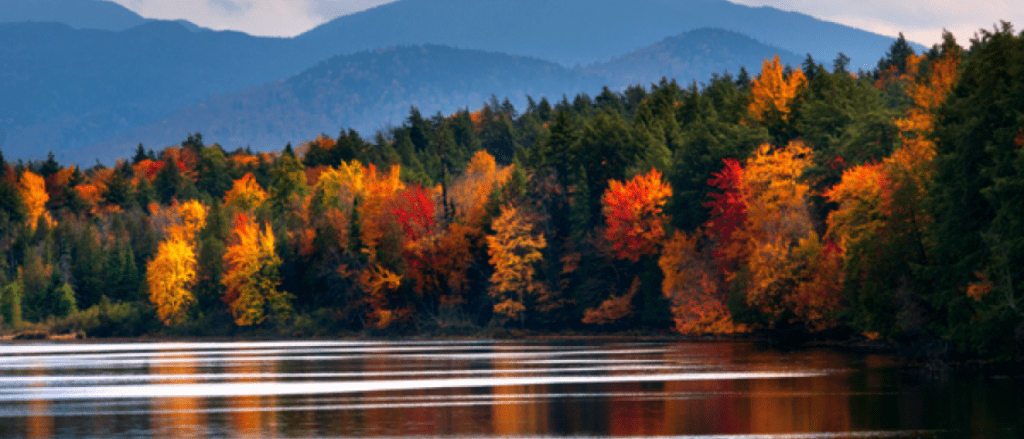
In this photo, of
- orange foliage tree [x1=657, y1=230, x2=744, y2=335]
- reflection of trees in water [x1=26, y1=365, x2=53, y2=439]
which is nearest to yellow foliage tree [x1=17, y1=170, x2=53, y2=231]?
orange foliage tree [x1=657, y1=230, x2=744, y2=335]

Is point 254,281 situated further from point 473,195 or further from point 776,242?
point 776,242

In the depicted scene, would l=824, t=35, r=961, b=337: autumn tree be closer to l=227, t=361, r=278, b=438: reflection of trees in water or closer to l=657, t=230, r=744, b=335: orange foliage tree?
l=657, t=230, r=744, b=335: orange foliage tree

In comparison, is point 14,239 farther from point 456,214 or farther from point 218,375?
point 218,375

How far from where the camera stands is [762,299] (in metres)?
71.1

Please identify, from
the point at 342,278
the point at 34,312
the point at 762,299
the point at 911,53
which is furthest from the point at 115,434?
the point at 911,53

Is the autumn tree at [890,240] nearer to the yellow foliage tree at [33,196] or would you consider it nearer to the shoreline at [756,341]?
the shoreline at [756,341]

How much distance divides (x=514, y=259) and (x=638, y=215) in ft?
45.2

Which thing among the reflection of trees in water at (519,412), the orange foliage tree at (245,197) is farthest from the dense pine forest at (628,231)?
the reflection of trees in water at (519,412)

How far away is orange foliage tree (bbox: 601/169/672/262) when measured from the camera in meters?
93.1

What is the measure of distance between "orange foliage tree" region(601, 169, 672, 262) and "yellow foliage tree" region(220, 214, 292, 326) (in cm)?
4293

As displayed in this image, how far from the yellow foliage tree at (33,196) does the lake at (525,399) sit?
11919 centimetres

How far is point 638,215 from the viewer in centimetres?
9381

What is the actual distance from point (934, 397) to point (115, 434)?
82.5 ft

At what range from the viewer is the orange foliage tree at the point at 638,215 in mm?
93062
